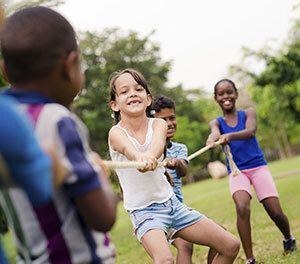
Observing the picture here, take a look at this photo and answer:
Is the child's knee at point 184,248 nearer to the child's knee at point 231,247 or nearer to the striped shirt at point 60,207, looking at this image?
the child's knee at point 231,247

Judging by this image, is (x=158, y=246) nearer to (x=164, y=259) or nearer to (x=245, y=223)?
(x=164, y=259)

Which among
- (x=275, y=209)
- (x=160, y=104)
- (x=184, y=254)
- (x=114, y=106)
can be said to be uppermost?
(x=114, y=106)

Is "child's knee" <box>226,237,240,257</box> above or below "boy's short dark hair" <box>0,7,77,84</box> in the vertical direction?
below

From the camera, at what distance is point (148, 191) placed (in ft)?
13.1

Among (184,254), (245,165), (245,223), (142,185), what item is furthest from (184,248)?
(245,165)

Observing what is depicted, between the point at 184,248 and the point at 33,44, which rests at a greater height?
the point at 33,44

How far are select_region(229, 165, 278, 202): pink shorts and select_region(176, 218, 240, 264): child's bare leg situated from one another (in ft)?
7.09

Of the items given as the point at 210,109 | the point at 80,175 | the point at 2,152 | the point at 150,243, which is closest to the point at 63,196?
the point at 80,175

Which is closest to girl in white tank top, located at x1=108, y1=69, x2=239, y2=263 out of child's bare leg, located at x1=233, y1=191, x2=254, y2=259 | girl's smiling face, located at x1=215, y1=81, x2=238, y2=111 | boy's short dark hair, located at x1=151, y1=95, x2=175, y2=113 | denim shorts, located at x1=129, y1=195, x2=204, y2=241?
denim shorts, located at x1=129, y1=195, x2=204, y2=241

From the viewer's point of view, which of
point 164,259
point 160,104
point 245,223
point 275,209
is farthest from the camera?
point 275,209

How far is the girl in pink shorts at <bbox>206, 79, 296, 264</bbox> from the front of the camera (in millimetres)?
5836

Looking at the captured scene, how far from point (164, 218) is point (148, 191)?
21 cm

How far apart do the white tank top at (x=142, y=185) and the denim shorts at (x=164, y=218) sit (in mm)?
42

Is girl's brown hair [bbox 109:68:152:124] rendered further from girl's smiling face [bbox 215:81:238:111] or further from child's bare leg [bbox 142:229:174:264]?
girl's smiling face [bbox 215:81:238:111]
